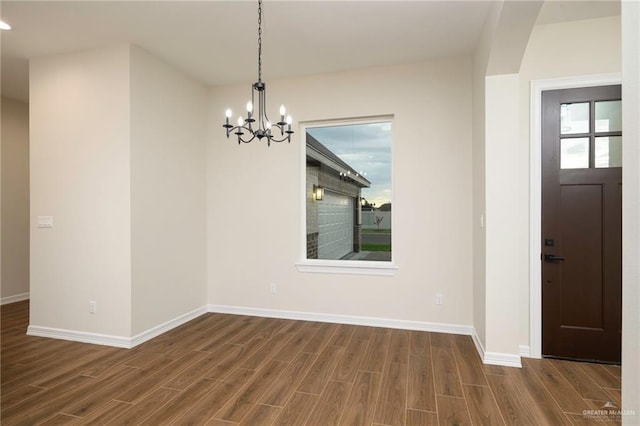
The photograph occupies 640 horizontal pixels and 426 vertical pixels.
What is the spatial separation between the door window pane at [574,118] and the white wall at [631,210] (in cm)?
257

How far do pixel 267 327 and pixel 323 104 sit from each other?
9.34 feet

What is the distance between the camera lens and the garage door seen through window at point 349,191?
4.01 m

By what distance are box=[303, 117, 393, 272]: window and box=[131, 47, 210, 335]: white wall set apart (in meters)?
1.48

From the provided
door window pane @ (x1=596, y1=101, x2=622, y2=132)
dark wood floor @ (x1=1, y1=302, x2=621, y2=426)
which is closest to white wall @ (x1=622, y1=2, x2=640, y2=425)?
dark wood floor @ (x1=1, y1=302, x2=621, y2=426)

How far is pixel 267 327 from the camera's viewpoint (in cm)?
382

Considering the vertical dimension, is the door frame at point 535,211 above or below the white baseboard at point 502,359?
above

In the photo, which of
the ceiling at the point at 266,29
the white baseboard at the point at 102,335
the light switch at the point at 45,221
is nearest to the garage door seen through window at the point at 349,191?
the ceiling at the point at 266,29

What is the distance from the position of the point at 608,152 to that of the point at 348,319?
310 cm

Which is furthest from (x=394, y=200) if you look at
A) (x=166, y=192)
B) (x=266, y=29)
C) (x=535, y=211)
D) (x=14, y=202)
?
(x=14, y=202)

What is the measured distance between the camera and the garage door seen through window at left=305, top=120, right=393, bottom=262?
4008 mm

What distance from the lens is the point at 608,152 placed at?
2.85 meters

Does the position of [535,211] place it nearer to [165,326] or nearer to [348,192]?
[348,192]

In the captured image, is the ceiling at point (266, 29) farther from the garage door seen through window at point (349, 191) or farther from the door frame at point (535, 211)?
the garage door seen through window at point (349, 191)

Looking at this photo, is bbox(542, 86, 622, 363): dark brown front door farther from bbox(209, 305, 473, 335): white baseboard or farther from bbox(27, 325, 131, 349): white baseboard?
bbox(27, 325, 131, 349): white baseboard
